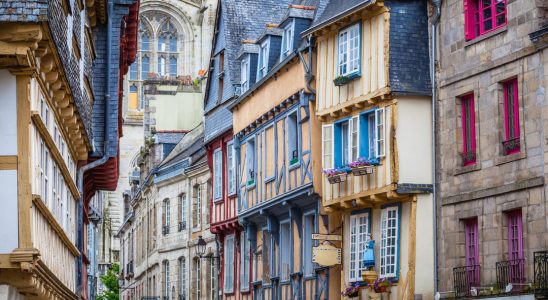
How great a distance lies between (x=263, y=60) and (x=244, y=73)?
2.11 m

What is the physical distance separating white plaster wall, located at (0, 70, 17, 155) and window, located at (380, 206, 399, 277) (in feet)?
39.9

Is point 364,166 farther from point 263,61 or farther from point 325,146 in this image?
point 263,61

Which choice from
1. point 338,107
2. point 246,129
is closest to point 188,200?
point 246,129

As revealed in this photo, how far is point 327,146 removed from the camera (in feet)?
103

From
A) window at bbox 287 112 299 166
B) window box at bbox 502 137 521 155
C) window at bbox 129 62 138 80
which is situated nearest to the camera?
window box at bbox 502 137 521 155

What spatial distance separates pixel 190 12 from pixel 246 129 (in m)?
59.6

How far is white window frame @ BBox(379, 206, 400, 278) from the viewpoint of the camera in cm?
2847

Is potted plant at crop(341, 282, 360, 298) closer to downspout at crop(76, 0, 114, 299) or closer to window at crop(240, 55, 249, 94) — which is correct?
downspout at crop(76, 0, 114, 299)

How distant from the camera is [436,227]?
27781mm

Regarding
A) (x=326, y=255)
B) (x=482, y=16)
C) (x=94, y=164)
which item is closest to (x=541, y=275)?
(x=482, y=16)

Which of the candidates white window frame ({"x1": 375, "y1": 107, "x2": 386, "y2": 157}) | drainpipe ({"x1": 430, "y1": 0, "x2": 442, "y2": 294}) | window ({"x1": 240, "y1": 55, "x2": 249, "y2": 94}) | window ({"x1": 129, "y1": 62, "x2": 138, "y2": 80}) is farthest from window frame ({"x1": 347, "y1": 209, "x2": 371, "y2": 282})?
window ({"x1": 129, "y1": 62, "x2": 138, "y2": 80})

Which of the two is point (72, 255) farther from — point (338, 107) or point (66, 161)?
point (338, 107)

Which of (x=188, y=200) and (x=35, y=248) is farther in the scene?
(x=188, y=200)

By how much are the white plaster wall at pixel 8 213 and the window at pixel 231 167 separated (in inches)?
867
